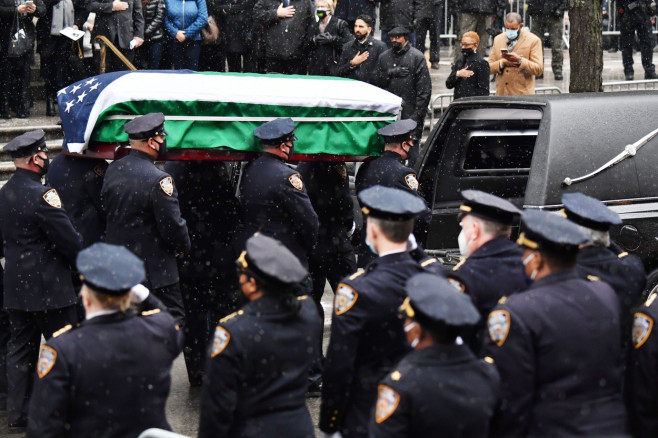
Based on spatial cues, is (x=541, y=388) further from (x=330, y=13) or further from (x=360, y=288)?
(x=330, y=13)

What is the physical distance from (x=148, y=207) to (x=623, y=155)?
2.94 meters

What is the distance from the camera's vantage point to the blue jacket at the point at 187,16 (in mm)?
12094

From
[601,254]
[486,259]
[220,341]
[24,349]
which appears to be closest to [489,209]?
[486,259]

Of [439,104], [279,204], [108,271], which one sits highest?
[108,271]

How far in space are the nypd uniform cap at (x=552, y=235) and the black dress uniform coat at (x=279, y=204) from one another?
2.52m

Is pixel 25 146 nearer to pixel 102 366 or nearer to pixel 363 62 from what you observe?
pixel 102 366

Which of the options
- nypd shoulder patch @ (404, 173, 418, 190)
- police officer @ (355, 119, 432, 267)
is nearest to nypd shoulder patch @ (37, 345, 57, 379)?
police officer @ (355, 119, 432, 267)

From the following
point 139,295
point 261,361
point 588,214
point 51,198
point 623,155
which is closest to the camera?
point 261,361

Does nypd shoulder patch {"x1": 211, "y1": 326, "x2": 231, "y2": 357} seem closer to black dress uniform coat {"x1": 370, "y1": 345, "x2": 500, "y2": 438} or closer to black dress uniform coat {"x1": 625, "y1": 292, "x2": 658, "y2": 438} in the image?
black dress uniform coat {"x1": 370, "y1": 345, "x2": 500, "y2": 438}

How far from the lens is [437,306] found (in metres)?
3.50

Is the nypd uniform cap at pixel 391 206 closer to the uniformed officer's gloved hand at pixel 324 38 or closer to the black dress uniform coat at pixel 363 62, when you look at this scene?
the black dress uniform coat at pixel 363 62

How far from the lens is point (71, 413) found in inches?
155

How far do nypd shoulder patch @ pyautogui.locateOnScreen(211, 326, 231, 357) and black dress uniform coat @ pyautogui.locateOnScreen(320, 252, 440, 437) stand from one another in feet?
1.73

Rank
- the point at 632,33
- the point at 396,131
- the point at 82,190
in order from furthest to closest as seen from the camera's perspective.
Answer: the point at 632,33 < the point at 396,131 < the point at 82,190
